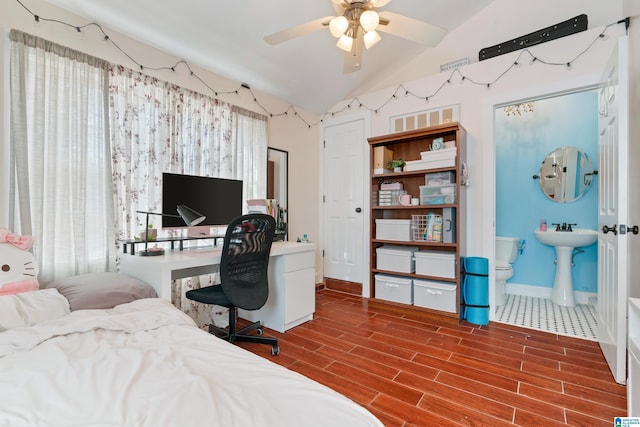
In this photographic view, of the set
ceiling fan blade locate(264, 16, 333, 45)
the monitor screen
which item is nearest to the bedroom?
the monitor screen

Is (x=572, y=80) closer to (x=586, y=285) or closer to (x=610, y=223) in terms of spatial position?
(x=610, y=223)

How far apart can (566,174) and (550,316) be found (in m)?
1.67

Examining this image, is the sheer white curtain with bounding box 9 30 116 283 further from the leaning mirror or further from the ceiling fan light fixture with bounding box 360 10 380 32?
the ceiling fan light fixture with bounding box 360 10 380 32

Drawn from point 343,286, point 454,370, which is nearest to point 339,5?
point 454,370

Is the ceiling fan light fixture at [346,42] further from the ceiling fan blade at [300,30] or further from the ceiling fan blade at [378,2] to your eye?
the ceiling fan blade at [378,2]

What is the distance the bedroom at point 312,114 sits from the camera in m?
2.01

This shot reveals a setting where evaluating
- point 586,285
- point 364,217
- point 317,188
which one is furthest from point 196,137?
point 586,285

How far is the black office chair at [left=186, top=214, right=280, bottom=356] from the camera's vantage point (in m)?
2.00

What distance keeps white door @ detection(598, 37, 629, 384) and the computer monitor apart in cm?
273

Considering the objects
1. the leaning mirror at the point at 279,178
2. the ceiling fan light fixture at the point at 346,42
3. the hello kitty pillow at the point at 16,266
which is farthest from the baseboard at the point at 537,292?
the hello kitty pillow at the point at 16,266

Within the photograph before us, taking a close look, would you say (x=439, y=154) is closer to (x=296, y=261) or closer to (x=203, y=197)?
(x=296, y=261)

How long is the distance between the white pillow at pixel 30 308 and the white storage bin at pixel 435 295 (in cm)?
277

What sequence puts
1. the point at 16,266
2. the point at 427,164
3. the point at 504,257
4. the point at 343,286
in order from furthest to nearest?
the point at 343,286 → the point at 504,257 → the point at 427,164 → the point at 16,266

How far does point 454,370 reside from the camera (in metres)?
1.97
